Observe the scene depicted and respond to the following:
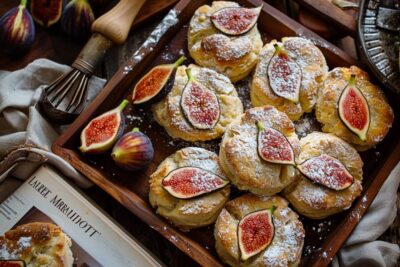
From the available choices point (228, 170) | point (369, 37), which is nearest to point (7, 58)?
point (228, 170)

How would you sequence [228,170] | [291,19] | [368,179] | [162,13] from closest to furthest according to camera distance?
[228,170], [368,179], [291,19], [162,13]

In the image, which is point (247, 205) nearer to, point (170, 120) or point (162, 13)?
point (170, 120)

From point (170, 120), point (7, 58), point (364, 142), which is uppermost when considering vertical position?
point (7, 58)

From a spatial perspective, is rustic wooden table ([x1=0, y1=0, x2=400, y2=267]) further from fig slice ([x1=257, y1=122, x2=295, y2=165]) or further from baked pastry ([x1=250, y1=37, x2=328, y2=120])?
fig slice ([x1=257, y1=122, x2=295, y2=165])

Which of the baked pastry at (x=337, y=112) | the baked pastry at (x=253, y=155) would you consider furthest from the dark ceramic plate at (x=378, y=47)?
the baked pastry at (x=253, y=155)

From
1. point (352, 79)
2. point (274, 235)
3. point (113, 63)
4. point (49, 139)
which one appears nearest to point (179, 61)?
point (113, 63)

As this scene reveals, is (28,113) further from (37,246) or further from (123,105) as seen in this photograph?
(37,246)
